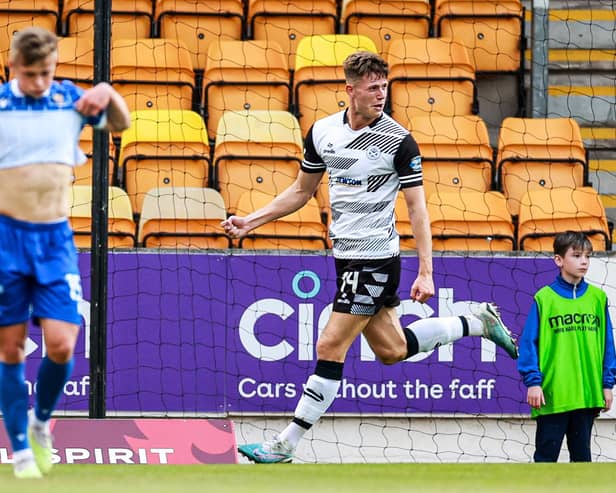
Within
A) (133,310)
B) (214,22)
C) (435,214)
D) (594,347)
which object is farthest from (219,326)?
(214,22)

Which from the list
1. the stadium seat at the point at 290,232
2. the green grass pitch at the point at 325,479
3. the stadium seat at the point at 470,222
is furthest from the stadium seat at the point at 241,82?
the green grass pitch at the point at 325,479

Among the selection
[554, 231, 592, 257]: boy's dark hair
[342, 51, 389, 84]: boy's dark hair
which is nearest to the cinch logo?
[342, 51, 389, 84]: boy's dark hair

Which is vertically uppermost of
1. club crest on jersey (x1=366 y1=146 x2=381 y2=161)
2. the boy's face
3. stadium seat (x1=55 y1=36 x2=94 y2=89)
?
stadium seat (x1=55 y1=36 x2=94 y2=89)

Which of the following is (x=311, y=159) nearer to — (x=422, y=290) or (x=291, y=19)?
(x=422, y=290)

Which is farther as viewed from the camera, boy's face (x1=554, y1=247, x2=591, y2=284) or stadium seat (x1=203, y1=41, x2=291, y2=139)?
stadium seat (x1=203, y1=41, x2=291, y2=139)

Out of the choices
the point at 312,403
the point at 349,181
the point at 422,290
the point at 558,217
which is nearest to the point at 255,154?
the point at 558,217

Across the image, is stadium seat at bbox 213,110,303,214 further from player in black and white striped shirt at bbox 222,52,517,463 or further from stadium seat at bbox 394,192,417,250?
player in black and white striped shirt at bbox 222,52,517,463

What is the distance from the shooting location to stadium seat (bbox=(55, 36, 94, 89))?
1138 cm

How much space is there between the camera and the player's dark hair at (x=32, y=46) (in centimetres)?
551

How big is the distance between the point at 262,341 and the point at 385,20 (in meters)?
4.11

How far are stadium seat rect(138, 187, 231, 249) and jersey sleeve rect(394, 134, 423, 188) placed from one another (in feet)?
8.74

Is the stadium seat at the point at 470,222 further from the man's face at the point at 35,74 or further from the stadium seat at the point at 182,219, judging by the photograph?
the man's face at the point at 35,74

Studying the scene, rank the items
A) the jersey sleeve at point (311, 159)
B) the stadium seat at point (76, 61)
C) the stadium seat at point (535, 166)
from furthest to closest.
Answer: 1. the stadium seat at point (76, 61)
2. the stadium seat at point (535, 166)
3. the jersey sleeve at point (311, 159)

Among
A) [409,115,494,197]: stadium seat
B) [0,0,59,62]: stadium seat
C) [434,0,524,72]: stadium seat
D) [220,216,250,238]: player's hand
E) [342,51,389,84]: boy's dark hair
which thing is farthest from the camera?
[434,0,524,72]: stadium seat
